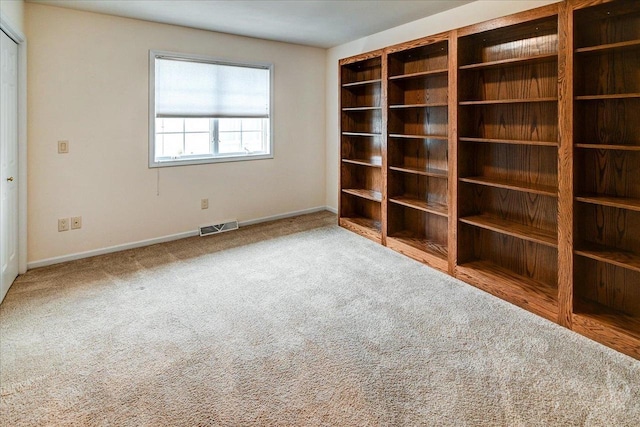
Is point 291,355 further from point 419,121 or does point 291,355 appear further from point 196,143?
point 196,143

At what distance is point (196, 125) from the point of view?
4.44 meters

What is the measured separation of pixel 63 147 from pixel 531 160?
412 cm

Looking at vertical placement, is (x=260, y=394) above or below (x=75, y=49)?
below

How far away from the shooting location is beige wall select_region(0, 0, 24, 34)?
2680mm

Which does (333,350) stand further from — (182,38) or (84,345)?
(182,38)

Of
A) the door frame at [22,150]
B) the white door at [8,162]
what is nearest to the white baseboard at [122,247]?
the door frame at [22,150]

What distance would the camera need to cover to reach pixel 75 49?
11.6 feet

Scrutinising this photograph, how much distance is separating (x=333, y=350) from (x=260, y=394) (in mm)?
523

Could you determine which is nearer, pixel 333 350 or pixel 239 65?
pixel 333 350

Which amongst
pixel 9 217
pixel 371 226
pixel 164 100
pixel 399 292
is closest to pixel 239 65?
pixel 164 100

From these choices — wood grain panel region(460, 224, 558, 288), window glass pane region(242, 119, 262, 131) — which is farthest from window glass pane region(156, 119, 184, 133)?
wood grain panel region(460, 224, 558, 288)

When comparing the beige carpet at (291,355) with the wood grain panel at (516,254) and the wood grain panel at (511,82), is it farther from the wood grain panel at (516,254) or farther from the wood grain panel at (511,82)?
the wood grain panel at (511,82)

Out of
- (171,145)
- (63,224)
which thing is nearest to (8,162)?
(63,224)

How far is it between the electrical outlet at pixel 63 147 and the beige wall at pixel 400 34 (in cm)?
324
